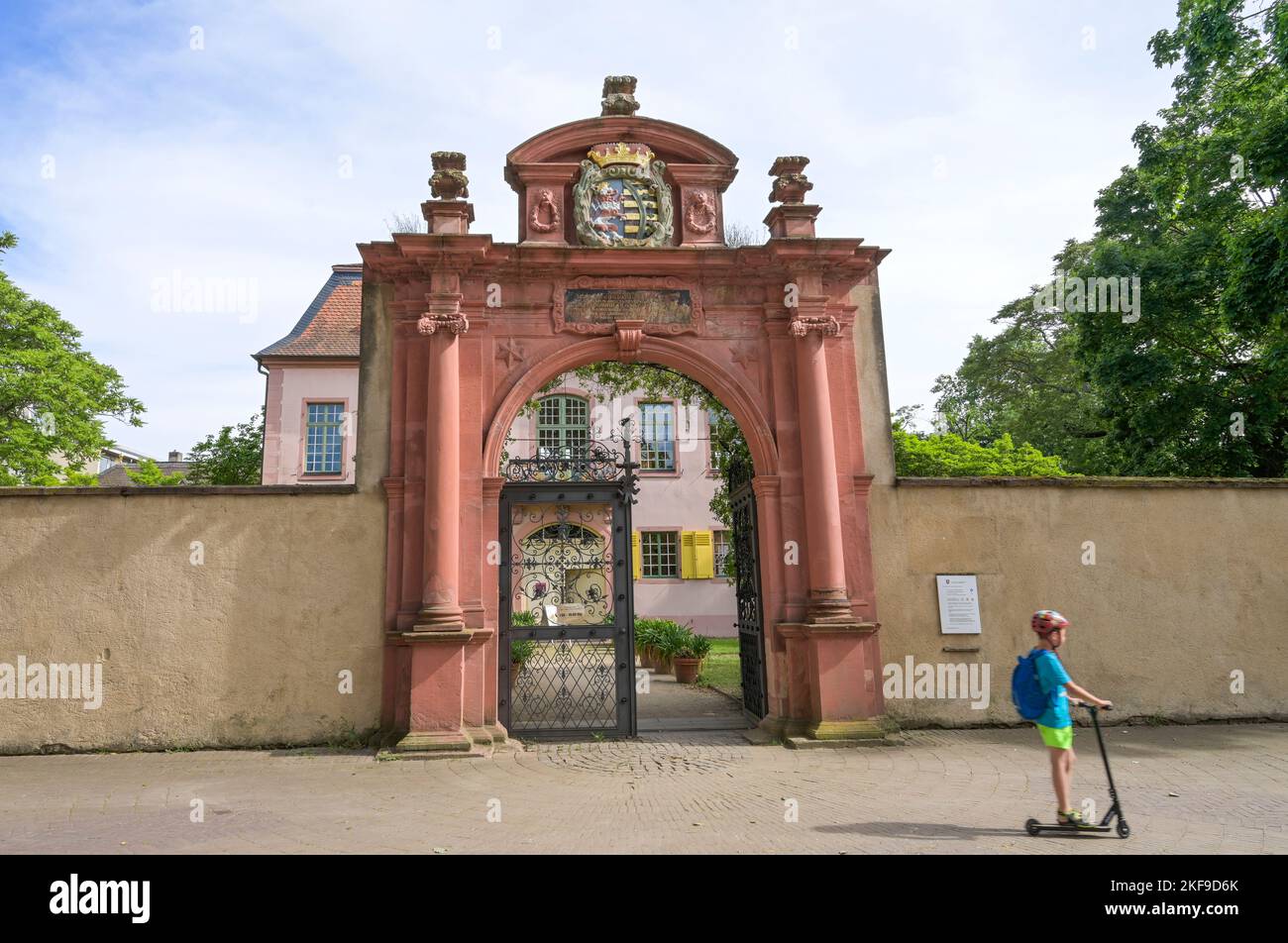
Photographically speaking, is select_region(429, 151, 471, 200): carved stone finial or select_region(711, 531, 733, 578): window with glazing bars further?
Answer: select_region(711, 531, 733, 578): window with glazing bars

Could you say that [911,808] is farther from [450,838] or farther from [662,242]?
[662,242]

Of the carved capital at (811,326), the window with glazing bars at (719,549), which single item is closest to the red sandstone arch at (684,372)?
the carved capital at (811,326)

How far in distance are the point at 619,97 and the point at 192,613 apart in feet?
25.1

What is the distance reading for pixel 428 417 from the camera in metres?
8.51

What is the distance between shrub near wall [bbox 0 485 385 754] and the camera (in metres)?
8.09

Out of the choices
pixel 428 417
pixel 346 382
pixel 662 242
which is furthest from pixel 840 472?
pixel 346 382

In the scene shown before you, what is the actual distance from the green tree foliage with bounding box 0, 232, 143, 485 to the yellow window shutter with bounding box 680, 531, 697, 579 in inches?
650

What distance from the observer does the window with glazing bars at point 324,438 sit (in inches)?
938

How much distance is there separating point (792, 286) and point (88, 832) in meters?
8.17

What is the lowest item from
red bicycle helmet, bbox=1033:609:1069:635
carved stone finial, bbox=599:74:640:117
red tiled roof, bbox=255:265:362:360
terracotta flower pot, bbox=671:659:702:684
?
terracotta flower pot, bbox=671:659:702:684

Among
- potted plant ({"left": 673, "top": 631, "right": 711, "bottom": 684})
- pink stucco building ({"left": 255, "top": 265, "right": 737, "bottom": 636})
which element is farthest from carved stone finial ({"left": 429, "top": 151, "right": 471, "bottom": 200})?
pink stucco building ({"left": 255, "top": 265, "right": 737, "bottom": 636})

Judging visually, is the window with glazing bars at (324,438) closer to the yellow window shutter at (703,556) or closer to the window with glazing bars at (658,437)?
the window with glazing bars at (658,437)

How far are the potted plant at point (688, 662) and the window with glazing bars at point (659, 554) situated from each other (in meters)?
8.90

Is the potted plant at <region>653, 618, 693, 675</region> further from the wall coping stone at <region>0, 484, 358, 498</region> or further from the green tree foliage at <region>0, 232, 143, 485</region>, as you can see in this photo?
the green tree foliage at <region>0, 232, 143, 485</region>
